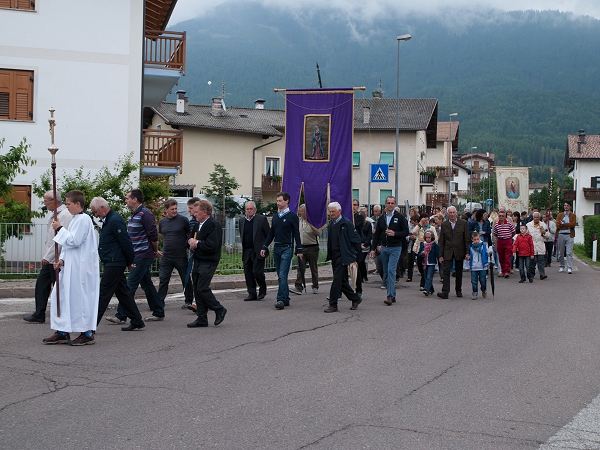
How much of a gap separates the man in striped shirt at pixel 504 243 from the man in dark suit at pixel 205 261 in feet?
43.3

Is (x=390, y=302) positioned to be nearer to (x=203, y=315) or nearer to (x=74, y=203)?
(x=203, y=315)

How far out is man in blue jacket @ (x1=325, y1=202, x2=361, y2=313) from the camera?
1344 centimetres

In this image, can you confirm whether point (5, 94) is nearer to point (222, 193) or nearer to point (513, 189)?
point (222, 193)

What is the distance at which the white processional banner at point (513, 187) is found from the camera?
39938 millimetres

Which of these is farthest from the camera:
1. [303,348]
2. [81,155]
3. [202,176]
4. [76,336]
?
[202,176]

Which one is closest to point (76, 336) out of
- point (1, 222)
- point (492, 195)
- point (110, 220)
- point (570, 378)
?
point (110, 220)

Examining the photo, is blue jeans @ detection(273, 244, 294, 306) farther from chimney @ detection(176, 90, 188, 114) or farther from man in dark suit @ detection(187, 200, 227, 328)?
chimney @ detection(176, 90, 188, 114)

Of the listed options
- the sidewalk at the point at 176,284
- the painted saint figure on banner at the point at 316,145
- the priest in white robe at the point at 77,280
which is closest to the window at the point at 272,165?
the sidewalk at the point at 176,284

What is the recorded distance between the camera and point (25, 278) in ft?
56.5

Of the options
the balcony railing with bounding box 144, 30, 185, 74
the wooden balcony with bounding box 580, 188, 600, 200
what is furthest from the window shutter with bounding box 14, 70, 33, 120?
the wooden balcony with bounding box 580, 188, 600, 200

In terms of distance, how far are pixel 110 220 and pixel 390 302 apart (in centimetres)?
594

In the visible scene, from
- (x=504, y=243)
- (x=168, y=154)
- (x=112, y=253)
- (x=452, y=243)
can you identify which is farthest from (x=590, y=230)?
(x=112, y=253)

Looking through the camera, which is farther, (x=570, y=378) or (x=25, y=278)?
(x=25, y=278)

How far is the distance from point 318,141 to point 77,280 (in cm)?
995
